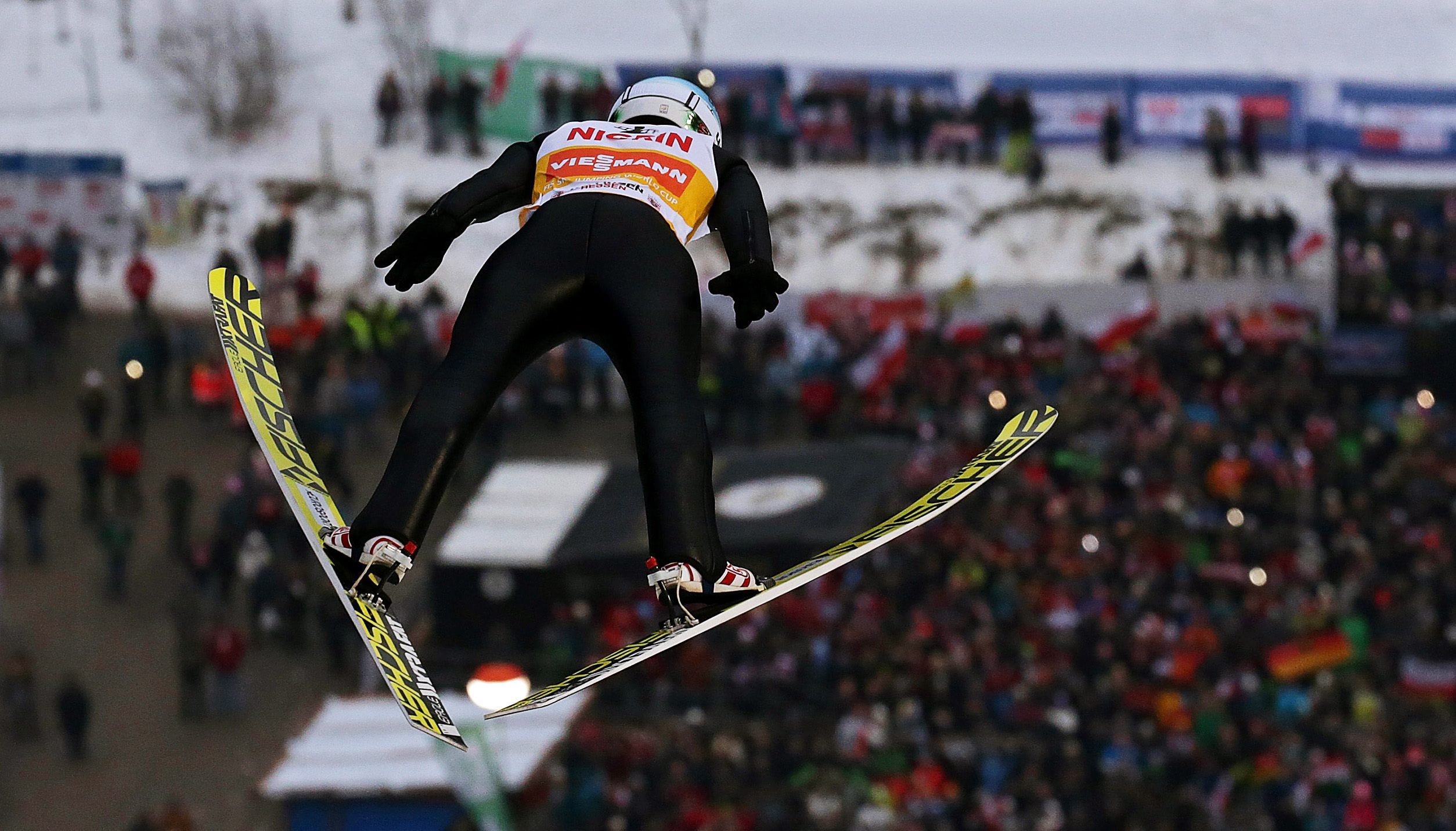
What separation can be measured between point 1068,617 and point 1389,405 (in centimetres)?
613

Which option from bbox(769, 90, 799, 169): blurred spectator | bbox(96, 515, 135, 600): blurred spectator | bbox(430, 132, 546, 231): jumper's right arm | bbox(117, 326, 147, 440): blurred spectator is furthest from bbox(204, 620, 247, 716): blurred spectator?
bbox(769, 90, 799, 169): blurred spectator

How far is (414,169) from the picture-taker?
33.2m

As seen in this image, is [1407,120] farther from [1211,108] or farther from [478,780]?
[478,780]

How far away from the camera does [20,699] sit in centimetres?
1884

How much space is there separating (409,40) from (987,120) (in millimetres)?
10278

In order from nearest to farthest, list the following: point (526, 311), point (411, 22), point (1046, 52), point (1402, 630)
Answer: point (526, 311)
point (1402, 630)
point (411, 22)
point (1046, 52)

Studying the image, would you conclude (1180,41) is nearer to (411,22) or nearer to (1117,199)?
(1117,199)

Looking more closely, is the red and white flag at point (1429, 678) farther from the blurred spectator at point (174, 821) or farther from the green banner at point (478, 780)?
the blurred spectator at point (174, 821)

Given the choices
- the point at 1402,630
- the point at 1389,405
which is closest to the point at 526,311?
the point at 1402,630

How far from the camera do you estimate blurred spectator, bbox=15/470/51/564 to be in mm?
20578

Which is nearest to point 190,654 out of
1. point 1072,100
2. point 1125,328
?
point 1125,328

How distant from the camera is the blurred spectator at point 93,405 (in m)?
21.8

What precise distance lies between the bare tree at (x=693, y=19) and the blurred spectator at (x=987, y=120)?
7189 millimetres

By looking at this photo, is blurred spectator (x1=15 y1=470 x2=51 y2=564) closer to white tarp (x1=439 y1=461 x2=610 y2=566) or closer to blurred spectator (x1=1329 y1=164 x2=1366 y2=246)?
white tarp (x1=439 y1=461 x2=610 y2=566)
